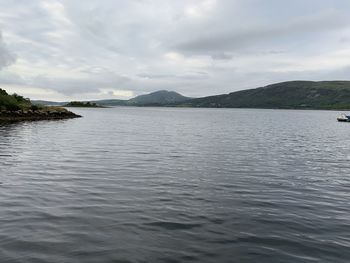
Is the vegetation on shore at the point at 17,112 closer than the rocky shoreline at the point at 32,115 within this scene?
No

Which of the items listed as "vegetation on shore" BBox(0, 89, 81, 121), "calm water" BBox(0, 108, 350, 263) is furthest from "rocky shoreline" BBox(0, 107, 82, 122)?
"calm water" BBox(0, 108, 350, 263)

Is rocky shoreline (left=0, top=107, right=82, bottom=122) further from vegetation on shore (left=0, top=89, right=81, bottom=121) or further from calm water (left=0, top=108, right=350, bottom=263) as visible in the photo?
calm water (left=0, top=108, right=350, bottom=263)

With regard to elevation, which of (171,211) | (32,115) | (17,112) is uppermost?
(17,112)

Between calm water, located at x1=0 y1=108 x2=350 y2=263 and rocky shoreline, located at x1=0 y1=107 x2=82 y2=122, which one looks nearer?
calm water, located at x1=0 y1=108 x2=350 y2=263

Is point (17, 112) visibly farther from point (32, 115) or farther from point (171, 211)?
point (171, 211)

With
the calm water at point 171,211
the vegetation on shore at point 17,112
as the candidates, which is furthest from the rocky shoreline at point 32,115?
the calm water at point 171,211

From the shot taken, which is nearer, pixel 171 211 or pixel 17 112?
pixel 171 211

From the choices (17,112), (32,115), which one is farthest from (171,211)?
(32,115)

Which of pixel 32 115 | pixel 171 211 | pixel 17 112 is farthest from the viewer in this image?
pixel 32 115

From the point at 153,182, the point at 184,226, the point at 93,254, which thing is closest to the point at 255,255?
the point at 184,226

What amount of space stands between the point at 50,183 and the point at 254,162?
59.9 ft

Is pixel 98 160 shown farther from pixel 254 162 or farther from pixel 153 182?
pixel 254 162

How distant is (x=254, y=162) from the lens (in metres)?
31.1

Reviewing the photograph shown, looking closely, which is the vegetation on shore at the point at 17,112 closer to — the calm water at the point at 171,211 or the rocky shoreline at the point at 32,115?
the rocky shoreline at the point at 32,115
